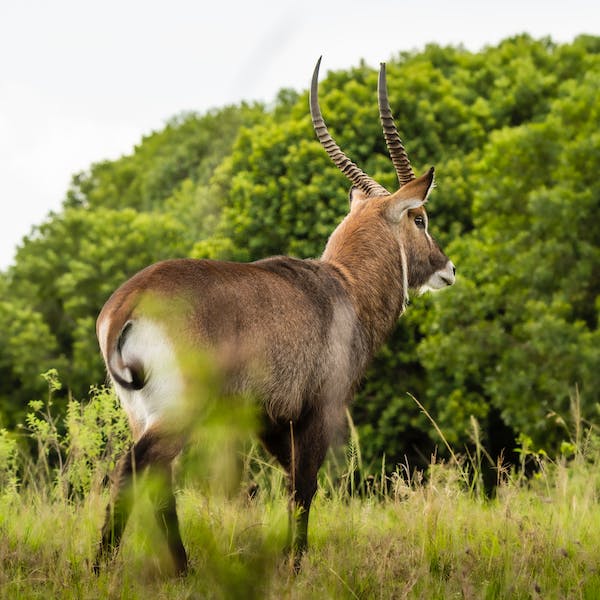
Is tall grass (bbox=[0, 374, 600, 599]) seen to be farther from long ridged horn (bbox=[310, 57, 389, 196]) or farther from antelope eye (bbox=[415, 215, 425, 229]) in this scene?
long ridged horn (bbox=[310, 57, 389, 196])

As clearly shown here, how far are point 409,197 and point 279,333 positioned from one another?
72.3 inches

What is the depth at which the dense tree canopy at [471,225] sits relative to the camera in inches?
726

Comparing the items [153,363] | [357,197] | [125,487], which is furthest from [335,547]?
[357,197]

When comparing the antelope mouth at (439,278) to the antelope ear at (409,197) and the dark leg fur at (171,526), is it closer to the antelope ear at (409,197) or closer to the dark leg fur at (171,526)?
the antelope ear at (409,197)

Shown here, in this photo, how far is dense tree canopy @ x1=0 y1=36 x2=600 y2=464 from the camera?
726 inches

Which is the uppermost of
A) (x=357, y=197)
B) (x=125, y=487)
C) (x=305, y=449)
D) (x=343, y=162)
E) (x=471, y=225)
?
(x=471, y=225)

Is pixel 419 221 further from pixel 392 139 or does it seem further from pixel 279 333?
pixel 279 333

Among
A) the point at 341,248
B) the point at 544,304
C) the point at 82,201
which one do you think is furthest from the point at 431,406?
the point at 82,201

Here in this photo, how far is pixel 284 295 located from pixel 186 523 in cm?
131

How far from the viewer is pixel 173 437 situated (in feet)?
12.6

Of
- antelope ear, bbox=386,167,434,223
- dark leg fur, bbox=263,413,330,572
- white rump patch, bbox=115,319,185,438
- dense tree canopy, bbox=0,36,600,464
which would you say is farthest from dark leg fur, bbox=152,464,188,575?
dense tree canopy, bbox=0,36,600,464

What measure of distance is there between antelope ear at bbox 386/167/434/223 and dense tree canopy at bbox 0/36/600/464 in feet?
31.1

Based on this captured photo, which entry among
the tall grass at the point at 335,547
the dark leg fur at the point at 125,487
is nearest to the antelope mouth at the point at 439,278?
the tall grass at the point at 335,547

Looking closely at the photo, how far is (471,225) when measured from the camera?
23078 millimetres
